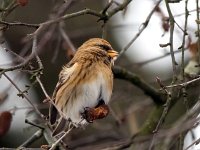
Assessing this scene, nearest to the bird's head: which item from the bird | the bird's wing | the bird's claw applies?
the bird

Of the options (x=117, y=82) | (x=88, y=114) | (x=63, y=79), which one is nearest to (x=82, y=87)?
(x=63, y=79)

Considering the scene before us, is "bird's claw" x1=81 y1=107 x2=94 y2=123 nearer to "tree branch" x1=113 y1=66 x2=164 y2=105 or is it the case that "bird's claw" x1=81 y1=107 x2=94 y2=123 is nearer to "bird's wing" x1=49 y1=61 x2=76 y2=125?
"bird's wing" x1=49 y1=61 x2=76 y2=125

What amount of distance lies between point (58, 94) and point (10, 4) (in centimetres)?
102

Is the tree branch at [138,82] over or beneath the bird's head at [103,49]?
beneath

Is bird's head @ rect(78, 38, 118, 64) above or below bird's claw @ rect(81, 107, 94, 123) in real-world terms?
above

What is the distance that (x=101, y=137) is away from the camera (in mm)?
5957

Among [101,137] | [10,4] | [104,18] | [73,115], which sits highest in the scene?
[10,4]

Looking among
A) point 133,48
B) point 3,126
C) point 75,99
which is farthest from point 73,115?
point 133,48

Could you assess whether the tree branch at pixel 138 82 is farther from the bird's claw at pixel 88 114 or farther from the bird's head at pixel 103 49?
the bird's claw at pixel 88 114

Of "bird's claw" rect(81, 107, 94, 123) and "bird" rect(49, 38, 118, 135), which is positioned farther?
"bird" rect(49, 38, 118, 135)

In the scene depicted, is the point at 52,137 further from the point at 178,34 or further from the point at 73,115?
the point at 178,34

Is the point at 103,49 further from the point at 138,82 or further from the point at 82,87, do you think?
the point at 138,82

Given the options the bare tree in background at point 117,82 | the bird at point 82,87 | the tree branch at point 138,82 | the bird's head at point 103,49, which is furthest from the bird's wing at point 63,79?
the tree branch at point 138,82

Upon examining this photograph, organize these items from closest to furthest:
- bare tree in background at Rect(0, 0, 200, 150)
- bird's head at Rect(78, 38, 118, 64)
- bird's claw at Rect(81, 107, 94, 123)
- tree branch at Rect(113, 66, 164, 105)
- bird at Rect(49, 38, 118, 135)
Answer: bare tree in background at Rect(0, 0, 200, 150) < bird's claw at Rect(81, 107, 94, 123) < bird at Rect(49, 38, 118, 135) < bird's head at Rect(78, 38, 118, 64) < tree branch at Rect(113, 66, 164, 105)
